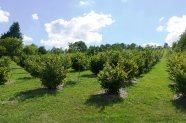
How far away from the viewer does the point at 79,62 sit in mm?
32375

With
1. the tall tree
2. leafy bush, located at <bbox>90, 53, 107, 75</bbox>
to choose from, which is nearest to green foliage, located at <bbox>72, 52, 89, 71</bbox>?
leafy bush, located at <bbox>90, 53, 107, 75</bbox>

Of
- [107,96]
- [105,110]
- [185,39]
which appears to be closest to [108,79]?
[107,96]

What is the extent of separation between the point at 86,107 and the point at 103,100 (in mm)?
1233

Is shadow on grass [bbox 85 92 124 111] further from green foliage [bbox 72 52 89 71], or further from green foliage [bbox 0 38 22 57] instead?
green foliage [bbox 0 38 22 57]

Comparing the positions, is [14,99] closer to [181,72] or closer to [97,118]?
[97,118]

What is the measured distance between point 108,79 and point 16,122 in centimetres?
519

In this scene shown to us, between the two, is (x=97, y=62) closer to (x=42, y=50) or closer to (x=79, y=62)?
(x=79, y=62)

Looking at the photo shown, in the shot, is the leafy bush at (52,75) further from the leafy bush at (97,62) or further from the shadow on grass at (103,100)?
the leafy bush at (97,62)

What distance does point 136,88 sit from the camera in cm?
1864

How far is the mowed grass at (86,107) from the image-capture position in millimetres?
13125

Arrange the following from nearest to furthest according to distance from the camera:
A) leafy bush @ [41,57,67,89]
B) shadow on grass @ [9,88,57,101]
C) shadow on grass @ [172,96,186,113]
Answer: shadow on grass @ [172,96,186,113] < shadow on grass @ [9,88,57,101] < leafy bush @ [41,57,67,89]

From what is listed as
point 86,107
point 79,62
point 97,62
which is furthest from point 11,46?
point 86,107

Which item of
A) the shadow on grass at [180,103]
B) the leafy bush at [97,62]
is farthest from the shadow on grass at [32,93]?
the leafy bush at [97,62]

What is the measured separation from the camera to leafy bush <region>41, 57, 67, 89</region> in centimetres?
1802
